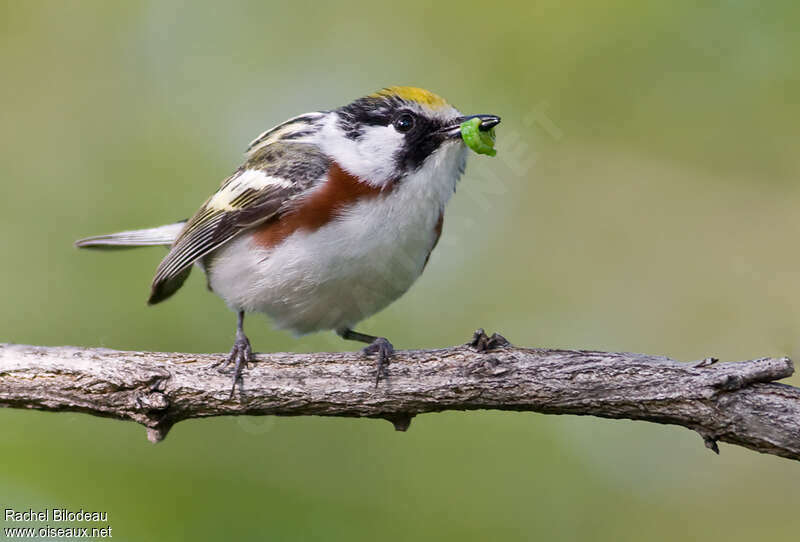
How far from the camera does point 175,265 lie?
5734 millimetres

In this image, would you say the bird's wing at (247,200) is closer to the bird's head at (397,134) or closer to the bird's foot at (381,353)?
the bird's head at (397,134)

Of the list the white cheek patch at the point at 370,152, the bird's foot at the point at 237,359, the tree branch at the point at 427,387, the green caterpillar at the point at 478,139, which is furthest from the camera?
the white cheek patch at the point at 370,152

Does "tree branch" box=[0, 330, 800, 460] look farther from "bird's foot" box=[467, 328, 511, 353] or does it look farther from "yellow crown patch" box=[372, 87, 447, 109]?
"yellow crown patch" box=[372, 87, 447, 109]

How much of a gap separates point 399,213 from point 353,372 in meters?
1.00

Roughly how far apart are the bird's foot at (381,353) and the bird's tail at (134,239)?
7.82ft

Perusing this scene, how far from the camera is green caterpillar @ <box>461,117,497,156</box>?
4.80m

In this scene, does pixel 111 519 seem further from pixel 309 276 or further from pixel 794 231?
pixel 794 231

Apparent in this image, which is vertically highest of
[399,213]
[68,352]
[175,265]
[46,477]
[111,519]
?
[175,265]

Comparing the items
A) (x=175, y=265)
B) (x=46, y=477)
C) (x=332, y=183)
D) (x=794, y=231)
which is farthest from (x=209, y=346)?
(x=794, y=231)

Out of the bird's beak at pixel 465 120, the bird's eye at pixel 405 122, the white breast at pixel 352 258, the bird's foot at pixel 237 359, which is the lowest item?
the bird's foot at pixel 237 359

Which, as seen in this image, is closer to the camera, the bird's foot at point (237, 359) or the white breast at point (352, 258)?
the bird's foot at point (237, 359)

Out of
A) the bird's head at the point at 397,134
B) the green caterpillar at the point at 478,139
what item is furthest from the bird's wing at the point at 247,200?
the green caterpillar at the point at 478,139

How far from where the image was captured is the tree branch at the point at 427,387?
4027mm

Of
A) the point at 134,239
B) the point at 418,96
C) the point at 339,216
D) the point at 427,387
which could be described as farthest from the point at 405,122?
the point at 134,239
